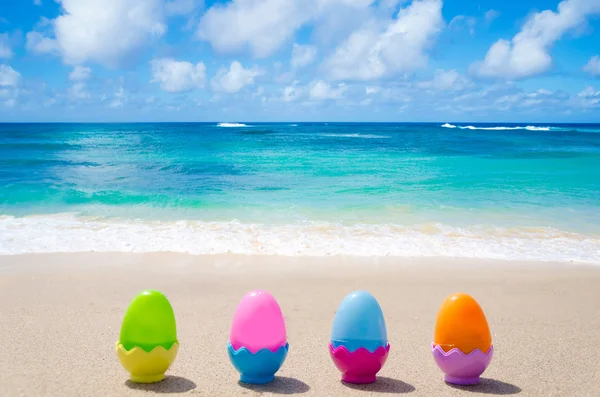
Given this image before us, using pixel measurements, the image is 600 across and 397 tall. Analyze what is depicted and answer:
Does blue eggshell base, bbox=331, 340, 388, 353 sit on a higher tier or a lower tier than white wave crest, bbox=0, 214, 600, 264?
higher

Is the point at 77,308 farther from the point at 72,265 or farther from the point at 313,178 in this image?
the point at 313,178

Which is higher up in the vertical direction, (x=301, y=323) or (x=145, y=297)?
(x=145, y=297)

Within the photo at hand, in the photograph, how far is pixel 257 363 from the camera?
389 cm

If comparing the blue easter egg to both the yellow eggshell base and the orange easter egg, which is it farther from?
the yellow eggshell base

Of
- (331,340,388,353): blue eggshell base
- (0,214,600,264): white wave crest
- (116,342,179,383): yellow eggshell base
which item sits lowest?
(0,214,600,264): white wave crest

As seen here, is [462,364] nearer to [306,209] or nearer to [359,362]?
[359,362]

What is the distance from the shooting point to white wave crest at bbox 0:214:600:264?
9.48 metres

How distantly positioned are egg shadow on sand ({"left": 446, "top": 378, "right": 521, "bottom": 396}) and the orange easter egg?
0.30 metres

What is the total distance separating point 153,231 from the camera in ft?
37.1

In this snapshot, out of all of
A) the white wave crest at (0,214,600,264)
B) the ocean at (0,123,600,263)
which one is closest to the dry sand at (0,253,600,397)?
the white wave crest at (0,214,600,264)

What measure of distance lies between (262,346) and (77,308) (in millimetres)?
3075

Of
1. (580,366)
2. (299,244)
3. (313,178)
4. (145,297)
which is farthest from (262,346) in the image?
(313,178)

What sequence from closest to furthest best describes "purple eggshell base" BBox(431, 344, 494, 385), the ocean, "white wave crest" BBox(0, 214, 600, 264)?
1. "purple eggshell base" BBox(431, 344, 494, 385)
2. "white wave crest" BBox(0, 214, 600, 264)
3. the ocean

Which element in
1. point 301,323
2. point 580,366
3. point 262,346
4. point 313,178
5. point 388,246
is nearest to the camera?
point 262,346
